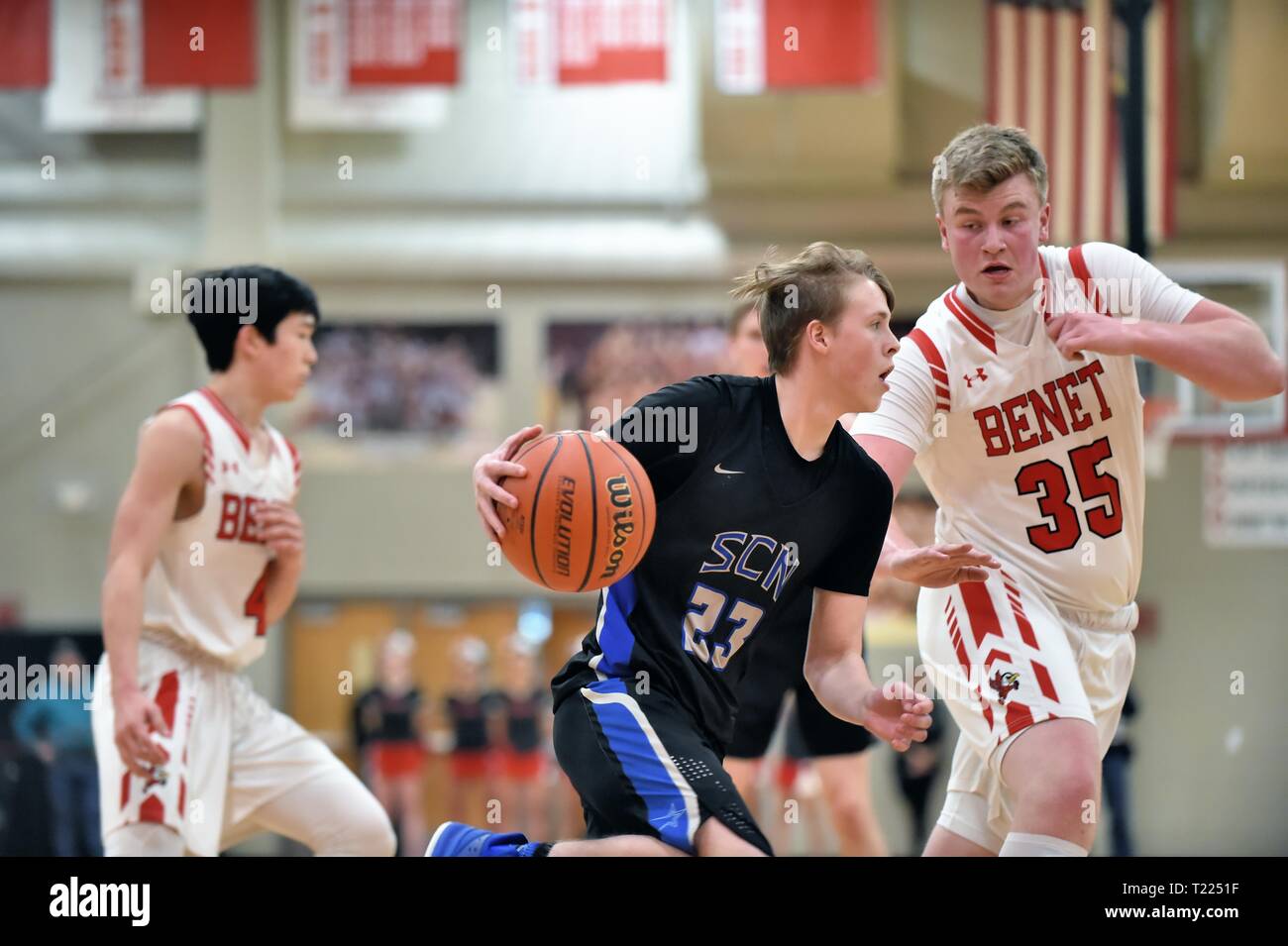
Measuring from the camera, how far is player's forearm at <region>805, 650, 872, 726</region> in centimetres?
347

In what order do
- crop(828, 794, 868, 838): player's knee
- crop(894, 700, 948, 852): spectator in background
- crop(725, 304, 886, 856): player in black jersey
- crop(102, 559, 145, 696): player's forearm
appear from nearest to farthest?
crop(102, 559, 145, 696): player's forearm → crop(725, 304, 886, 856): player in black jersey → crop(828, 794, 868, 838): player's knee → crop(894, 700, 948, 852): spectator in background

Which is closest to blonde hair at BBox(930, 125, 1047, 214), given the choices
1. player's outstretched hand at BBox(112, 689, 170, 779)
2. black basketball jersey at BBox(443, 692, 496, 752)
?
player's outstretched hand at BBox(112, 689, 170, 779)

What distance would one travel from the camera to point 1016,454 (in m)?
3.71

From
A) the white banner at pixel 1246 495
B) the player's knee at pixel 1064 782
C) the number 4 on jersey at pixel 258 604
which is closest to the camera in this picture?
the player's knee at pixel 1064 782

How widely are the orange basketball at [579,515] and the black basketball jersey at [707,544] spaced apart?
119 mm

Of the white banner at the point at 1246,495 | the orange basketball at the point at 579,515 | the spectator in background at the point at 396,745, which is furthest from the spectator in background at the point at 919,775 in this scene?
the orange basketball at the point at 579,515

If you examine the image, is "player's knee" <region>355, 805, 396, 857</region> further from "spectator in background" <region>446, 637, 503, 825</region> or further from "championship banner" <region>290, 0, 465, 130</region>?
"championship banner" <region>290, 0, 465, 130</region>

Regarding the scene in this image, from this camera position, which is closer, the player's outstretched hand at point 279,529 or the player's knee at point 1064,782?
the player's knee at point 1064,782

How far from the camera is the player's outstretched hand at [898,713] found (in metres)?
3.19

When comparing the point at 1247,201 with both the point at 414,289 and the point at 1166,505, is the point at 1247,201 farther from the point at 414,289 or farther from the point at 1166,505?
the point at 414,289

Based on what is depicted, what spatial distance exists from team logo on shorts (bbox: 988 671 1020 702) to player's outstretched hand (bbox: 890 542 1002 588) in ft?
0.85

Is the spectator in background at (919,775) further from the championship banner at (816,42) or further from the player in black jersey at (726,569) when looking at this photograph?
the player in black jersey at (726,569)

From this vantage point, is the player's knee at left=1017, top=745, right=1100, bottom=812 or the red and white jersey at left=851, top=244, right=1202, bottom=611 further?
the red and white jersey at left=851, top=244, right=1202, bottom=611
